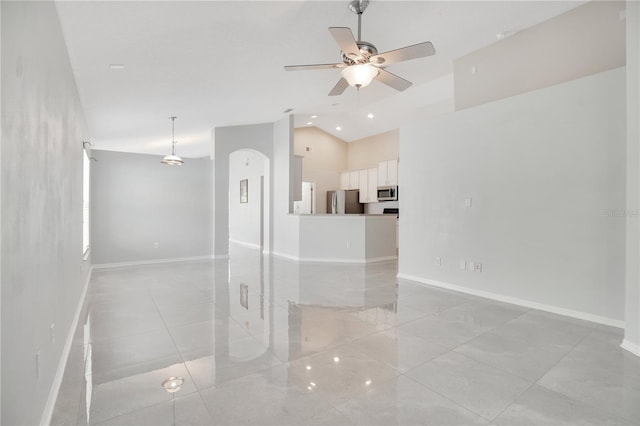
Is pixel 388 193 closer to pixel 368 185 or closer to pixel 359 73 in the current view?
pixel 368 185

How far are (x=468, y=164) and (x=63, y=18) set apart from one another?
4732 mm

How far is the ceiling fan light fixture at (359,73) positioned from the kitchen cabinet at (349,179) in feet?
23.6

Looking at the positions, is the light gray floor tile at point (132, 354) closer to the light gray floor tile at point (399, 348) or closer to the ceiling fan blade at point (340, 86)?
the light gray floor tile at point (399, 348)

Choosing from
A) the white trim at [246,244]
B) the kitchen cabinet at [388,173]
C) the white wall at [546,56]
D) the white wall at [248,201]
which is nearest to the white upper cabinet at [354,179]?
the kitchen cabinet at [388,173]

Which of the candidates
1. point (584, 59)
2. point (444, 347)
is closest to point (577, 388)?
point (444, 347)

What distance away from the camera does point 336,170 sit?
1084 cm

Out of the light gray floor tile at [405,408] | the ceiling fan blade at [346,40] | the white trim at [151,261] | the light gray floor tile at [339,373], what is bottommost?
the light gray floor tile at [405,408]

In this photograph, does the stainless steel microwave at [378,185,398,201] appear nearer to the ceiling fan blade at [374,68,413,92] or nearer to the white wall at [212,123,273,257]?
the white wall at [212,123,273,257]

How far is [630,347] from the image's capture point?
273cm

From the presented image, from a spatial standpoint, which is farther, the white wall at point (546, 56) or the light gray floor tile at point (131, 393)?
the white wall at point (546, 56)

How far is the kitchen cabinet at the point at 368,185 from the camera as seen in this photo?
9.82 metres

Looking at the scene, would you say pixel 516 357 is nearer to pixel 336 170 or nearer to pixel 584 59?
pixel 584 59

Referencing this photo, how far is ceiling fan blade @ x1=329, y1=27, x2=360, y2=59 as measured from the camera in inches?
104

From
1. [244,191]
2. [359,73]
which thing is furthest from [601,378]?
[244,191]
